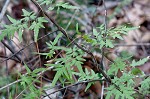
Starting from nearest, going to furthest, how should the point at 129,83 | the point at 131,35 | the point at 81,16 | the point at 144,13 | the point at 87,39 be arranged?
the point at 87,39 → the point at 129,83 → the point at 81,16 → the point at 131,35 → the point at 144,13

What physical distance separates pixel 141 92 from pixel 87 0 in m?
2.19

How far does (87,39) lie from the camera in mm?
1504

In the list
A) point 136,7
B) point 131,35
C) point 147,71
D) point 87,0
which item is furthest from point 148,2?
point 147,71

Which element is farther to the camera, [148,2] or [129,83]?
[148,2]

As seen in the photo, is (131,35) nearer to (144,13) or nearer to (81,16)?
(144,13)

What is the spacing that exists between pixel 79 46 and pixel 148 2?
3.60 meters

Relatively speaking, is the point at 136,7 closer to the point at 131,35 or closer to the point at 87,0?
the point at 131,35

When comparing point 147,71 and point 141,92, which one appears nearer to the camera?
point 141,92

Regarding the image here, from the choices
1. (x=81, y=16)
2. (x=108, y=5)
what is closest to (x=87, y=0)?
(x=81, y=16)

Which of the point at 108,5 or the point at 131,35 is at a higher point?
the point at 108,5

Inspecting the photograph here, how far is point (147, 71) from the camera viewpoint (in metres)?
3.50

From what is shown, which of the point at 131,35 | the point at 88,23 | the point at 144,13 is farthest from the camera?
the point at 144,13

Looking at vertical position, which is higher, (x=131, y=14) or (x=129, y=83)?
(x=129, y=83)

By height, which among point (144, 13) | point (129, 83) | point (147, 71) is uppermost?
point (129, 83)
